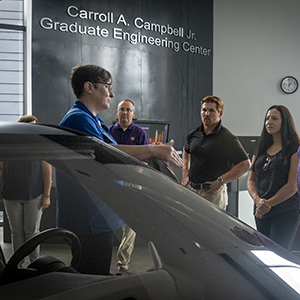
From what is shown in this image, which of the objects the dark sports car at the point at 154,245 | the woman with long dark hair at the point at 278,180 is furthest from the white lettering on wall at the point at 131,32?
the dark sports car at the point at 154,245

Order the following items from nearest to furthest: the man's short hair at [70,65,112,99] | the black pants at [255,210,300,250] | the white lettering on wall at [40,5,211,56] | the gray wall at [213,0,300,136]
Answer: the man's short hair at [70,65,112,99] < the black pants at [255,210,300,250] < the white lettering on wall at [40,5,211,56] < the gray wall at [213,0,300,136]

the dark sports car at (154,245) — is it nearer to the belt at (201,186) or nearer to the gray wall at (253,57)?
the belt at (201,186)

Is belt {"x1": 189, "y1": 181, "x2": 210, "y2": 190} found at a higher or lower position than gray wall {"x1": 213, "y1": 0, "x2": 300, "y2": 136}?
lower

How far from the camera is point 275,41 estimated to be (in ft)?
26.5

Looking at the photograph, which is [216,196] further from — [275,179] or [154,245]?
A: [154,245]

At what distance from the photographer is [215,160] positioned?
9.20ft

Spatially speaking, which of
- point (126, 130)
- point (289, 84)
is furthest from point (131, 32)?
point (289, 84)

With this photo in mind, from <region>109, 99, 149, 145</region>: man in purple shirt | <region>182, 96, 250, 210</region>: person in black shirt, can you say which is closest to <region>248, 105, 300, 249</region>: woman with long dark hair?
<region>182, 96, 250, 210</region>: person in black shirt

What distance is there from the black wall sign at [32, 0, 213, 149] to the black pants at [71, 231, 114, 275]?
5.35 meters

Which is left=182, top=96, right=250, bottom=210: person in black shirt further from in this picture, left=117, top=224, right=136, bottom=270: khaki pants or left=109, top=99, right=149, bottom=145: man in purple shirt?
left=117, top=224, right=136, bottom=270: khaki pants

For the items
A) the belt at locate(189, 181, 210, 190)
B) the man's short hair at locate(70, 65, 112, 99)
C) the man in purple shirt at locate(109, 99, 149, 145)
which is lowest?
the belt at locate(189, 181, 210, 190)

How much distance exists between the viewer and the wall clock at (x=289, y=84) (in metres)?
8.03

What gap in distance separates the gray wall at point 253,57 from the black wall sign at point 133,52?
452mm

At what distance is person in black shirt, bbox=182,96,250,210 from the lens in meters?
2.81
